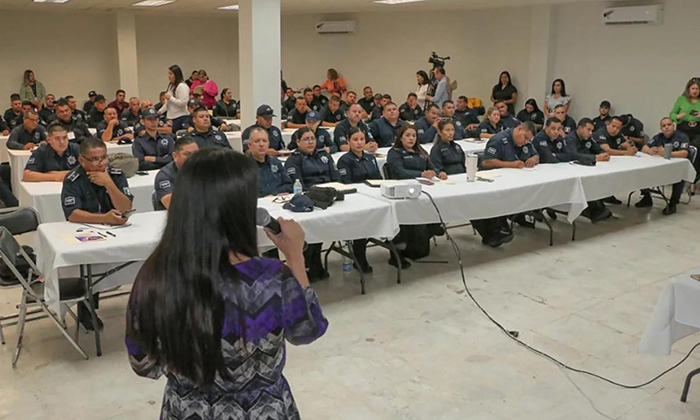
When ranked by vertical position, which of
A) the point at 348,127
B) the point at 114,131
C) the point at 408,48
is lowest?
the point at 114,131

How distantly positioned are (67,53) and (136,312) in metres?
14.4

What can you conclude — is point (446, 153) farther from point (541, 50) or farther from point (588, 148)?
point (541, 50)

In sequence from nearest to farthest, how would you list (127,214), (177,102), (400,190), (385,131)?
(127,214)
(400,190)
(385,131)
(177,102)

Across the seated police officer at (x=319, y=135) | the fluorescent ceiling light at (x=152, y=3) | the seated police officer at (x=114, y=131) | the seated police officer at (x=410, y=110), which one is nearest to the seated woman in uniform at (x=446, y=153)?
the seated police officer at (x=319, y=135)

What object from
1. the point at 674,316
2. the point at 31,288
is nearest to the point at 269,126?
the point at 31,288

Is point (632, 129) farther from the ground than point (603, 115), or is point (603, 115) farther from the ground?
point (603, 115)

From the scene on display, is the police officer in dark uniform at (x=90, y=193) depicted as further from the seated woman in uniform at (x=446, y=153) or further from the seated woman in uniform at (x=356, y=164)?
the seated woman in uniform at (x=446, y=153)

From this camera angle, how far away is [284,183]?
4.91 m

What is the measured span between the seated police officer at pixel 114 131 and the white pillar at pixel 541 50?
265 inches

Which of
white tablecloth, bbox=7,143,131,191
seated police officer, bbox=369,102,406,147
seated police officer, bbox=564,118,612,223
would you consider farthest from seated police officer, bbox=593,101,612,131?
white tablecloth, bbox=7,143,131,191

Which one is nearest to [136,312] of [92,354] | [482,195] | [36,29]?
[92,354]

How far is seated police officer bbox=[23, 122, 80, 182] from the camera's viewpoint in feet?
17.3

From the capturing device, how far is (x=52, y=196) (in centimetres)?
489

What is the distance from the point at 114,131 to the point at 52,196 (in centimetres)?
310
